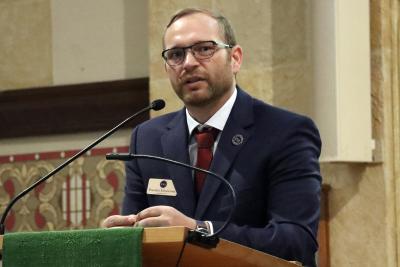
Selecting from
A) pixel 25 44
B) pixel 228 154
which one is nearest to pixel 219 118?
pixel 228 154

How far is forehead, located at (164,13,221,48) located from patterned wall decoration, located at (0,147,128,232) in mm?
2564

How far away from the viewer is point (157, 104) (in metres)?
3.26

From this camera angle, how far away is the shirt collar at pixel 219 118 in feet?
11.8

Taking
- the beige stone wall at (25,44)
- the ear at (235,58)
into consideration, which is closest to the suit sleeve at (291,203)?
the ear at (235,58)

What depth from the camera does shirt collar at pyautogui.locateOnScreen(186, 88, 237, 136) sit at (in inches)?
142

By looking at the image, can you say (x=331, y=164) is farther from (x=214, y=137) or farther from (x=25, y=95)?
(x=25, y=95)

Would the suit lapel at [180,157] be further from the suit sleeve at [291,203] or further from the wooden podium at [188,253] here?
the wooden podium at [188,253]

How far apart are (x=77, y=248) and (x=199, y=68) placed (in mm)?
988

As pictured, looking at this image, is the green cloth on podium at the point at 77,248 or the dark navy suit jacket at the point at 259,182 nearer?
the green cloth on podium at the point at 77,248

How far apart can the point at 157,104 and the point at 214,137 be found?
38 centimetres

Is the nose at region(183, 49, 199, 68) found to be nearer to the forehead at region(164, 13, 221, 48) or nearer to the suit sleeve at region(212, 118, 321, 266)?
the forehead at region(164, 13, 221, 48)

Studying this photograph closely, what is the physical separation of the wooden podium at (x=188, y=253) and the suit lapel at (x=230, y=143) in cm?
52

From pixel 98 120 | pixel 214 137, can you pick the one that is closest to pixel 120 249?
pixel 214 137

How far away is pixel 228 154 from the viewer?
346 cm
